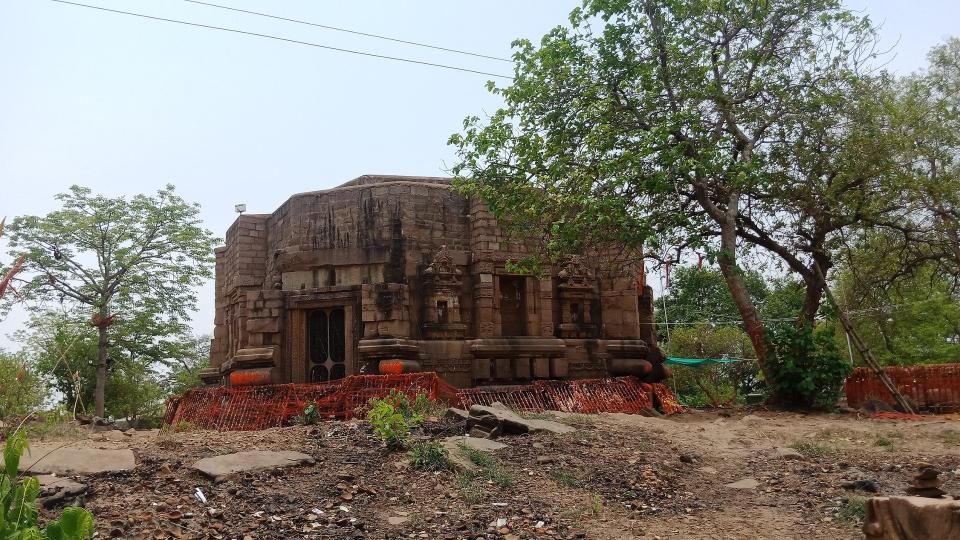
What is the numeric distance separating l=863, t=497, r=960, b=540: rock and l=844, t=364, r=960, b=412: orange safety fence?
1129 centimetres

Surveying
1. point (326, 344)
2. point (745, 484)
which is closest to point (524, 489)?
point (745, 484)

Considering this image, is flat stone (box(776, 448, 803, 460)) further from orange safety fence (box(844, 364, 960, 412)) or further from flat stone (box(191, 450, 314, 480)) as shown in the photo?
orange safety fence (box(844, 364, 960, 412))

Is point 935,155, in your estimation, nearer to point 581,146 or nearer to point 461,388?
→ point 581,146

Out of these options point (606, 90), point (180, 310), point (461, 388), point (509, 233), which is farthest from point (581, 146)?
point (180, 310)

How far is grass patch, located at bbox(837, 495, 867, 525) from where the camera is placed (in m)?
6.24

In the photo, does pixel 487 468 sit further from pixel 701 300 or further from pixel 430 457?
pixel 701 300

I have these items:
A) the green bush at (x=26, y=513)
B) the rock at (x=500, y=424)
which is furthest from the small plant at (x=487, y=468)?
the green bush at (x=26, y=513)

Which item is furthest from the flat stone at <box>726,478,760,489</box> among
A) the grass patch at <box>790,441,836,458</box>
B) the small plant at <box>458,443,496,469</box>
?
the small plant at <box>458,443,496,469</box>

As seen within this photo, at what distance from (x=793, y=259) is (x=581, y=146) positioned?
5.24 metres

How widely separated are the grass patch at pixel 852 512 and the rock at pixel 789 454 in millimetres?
2227

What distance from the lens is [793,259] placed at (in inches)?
605

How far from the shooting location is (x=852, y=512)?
6.38 metres

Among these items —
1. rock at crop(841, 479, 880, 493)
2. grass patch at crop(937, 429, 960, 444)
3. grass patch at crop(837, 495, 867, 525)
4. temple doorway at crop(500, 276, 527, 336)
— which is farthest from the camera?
temple doorway at crop(500, 276, 527, 336)

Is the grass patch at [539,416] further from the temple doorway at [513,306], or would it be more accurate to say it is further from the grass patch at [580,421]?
the temple doorway at [513,306]
